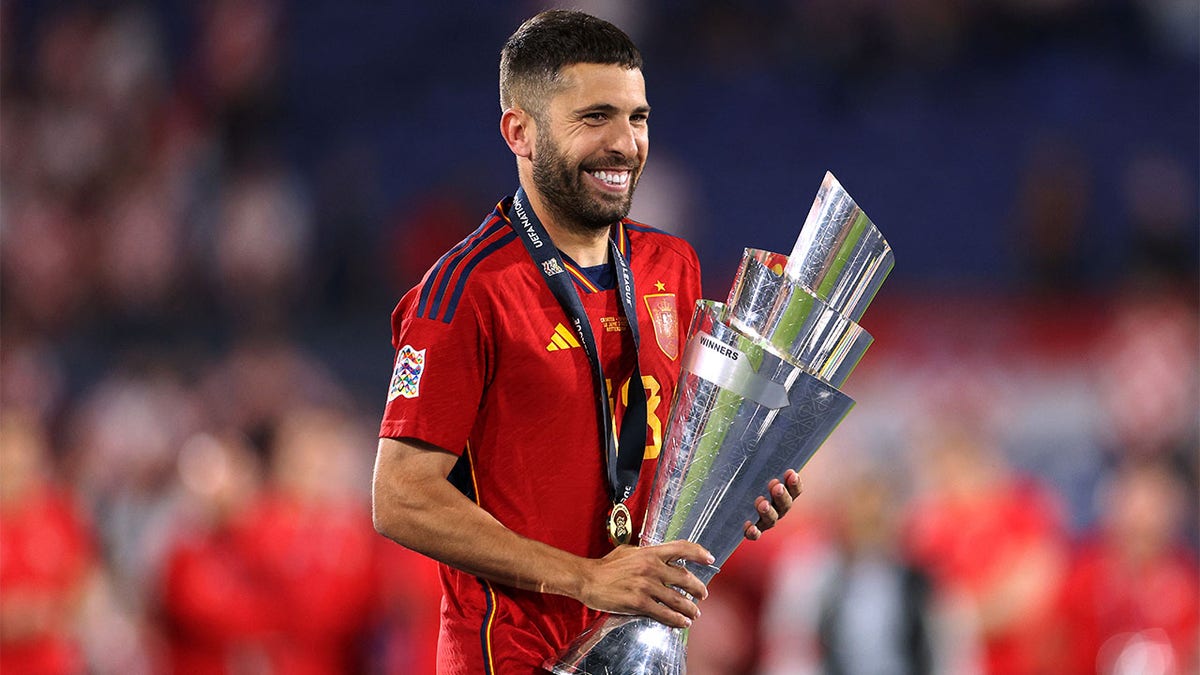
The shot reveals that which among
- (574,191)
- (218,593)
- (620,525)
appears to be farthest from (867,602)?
(574,191)

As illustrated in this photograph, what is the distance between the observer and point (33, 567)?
7.02m

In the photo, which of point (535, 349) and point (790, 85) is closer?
point (535, 349)

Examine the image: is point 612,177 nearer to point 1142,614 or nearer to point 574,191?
point 574,191

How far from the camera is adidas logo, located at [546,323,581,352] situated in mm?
2719

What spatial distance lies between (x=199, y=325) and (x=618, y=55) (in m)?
10.0

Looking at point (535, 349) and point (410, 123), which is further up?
point (410, 123)

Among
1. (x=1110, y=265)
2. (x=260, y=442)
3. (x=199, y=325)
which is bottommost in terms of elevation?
(x=260, y=442)

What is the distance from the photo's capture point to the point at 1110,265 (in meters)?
10.0

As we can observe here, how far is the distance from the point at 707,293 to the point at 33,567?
4516 mm

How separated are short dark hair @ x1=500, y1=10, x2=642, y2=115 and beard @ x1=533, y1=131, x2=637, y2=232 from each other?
0.08 meters

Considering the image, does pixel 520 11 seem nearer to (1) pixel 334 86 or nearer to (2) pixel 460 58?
(2) pixel 460 58

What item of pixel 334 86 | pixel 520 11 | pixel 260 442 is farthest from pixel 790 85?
pixel 260 442

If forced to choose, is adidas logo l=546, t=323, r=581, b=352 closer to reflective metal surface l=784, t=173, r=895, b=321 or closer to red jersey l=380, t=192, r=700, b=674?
red jersey l=380, t=192, r=700, b=674

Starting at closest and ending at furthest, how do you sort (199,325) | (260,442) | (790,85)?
→ (260,442) → (790,85) → (199,325)
